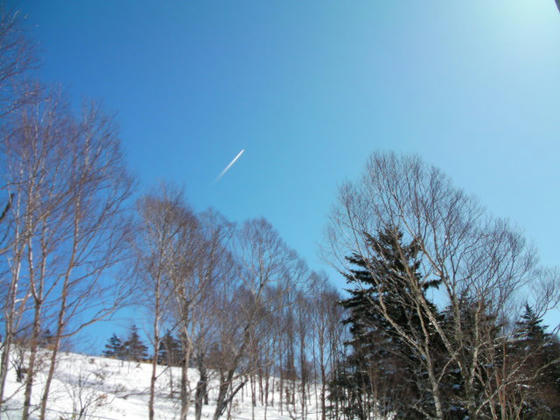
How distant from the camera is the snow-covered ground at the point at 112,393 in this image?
11.1m

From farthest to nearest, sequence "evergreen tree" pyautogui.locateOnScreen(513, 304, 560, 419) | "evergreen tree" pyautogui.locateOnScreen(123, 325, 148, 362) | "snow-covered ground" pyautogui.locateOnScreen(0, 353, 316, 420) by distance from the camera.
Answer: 1. "evergreen tree" pyautogui.locateOnScreen(123, 325, 148, 362)
2. "snow-covered ground" pyautogui.locateOnScreen(0, 353, 316, 420)
3. "evergreen tree" pyautogui.locateOnScreen(513, 304, 560, 419)

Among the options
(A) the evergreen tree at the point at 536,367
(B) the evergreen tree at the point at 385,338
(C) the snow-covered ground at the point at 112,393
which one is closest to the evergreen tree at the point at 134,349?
(C) the snow-covered ground at the point at 112,393

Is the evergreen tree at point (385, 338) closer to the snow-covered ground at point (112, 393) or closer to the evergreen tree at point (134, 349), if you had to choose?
the snow-covered ground at point (112, 393)

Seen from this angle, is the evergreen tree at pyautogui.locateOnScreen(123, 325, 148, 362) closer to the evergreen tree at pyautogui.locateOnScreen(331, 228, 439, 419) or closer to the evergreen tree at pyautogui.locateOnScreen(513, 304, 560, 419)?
the evergreen tree at pyautogui.locateOnScreen(331, 228, 439, 419)

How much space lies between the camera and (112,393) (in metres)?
12.2

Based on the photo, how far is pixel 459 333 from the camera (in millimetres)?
8781

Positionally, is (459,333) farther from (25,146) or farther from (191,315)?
(25,146)

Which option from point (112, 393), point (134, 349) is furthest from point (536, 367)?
point (134, 349)

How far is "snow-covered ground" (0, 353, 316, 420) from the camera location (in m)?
11.1

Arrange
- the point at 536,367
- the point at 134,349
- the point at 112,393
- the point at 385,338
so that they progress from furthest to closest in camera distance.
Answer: the point at 134,349
the point at 385,338
the point at 536,367
the point at 112,393

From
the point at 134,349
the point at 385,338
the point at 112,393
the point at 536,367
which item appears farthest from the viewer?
the point at 134,349

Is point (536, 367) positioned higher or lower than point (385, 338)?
lower

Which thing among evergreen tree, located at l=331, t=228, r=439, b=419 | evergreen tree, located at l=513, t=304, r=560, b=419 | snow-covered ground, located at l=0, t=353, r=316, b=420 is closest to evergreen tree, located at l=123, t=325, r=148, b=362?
snow-covered ground, located at l=0, t=353, r=316, b=420

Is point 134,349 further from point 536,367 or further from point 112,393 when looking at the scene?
point 536,367
